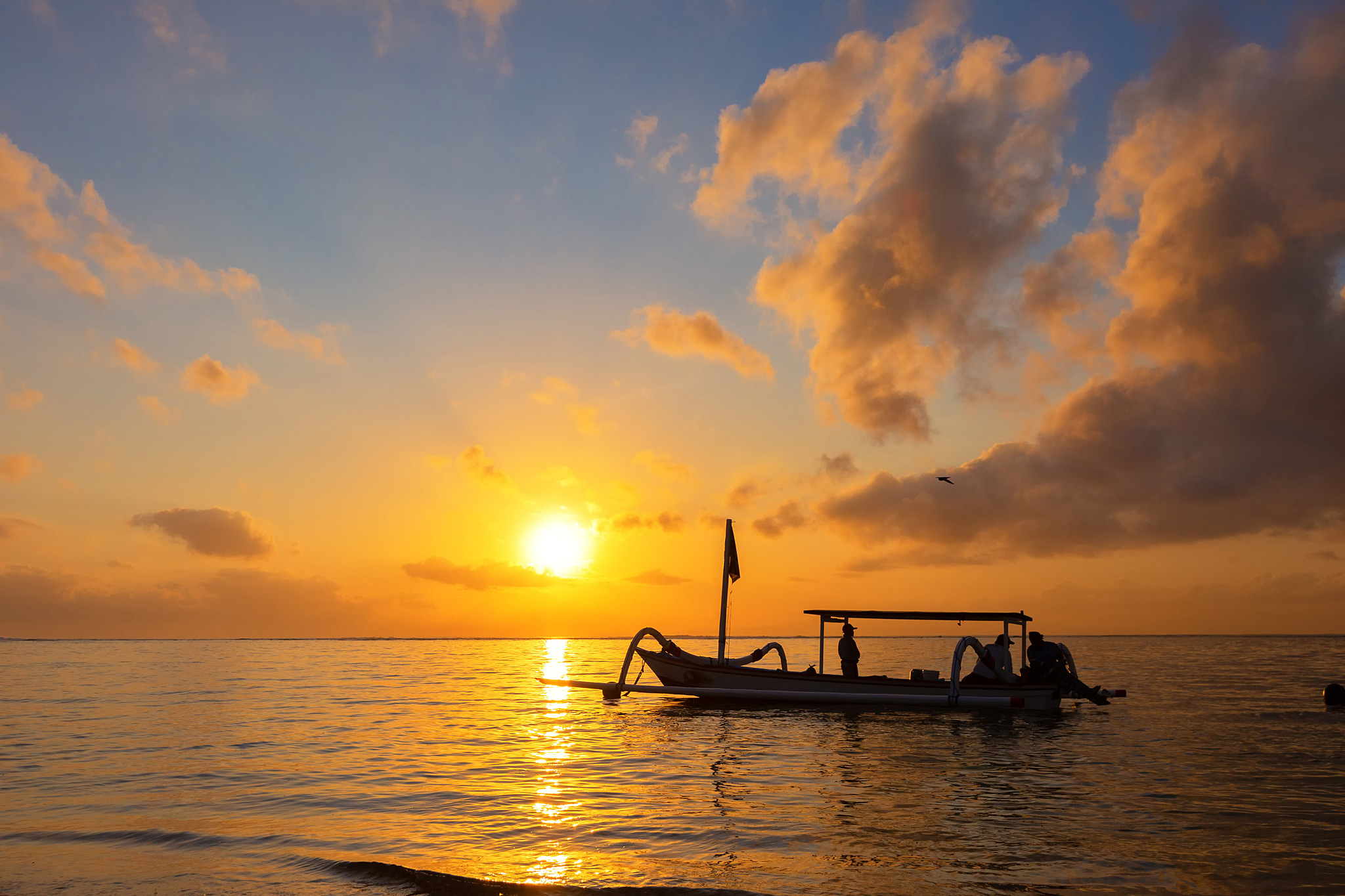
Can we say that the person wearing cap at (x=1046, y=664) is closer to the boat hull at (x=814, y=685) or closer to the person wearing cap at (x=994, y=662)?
the boat hull at (x=814, y=685)

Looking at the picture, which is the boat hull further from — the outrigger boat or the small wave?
the small wave

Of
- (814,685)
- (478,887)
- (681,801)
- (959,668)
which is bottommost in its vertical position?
(681,801)

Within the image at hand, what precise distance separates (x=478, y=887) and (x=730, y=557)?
2500cm

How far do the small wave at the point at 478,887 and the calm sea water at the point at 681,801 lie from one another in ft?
0.19

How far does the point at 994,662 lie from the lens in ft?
106

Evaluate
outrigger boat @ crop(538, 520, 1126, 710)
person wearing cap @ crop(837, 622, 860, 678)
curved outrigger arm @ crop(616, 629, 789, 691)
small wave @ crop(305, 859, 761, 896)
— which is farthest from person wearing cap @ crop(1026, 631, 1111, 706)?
small wave @ crop(305, 859, 761, 896)

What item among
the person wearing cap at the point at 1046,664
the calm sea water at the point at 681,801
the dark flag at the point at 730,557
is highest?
the dark flag at the point at 730,557

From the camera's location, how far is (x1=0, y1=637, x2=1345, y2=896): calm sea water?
1159cm

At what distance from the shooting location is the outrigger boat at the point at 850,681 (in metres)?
31.4

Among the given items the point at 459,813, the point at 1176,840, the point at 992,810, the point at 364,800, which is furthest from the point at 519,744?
the point at 1176,840

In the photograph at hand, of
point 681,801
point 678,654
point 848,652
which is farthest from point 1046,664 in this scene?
point 681,801

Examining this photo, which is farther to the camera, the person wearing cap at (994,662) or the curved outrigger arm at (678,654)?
the curved outrigger arm at (678,654)

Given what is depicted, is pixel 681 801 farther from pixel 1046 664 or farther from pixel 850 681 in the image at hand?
pixel 1046 664

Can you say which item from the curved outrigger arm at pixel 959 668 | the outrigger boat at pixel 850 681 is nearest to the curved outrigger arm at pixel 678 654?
the outrigger boat at pixel 850 681
